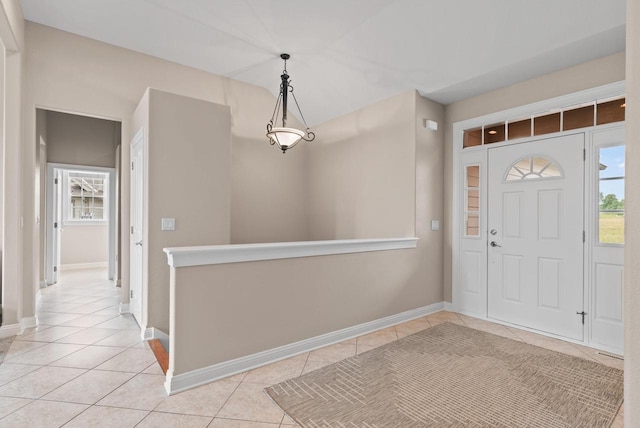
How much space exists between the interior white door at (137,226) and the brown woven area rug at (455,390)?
2081mm

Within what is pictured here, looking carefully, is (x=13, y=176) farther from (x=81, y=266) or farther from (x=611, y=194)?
(x=611, y=194)

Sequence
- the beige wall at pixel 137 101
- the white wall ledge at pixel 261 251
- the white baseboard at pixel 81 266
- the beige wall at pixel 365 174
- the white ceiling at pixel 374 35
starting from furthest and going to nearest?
the white baseboard at pixel 81 266, the beige wall at pixel 365 174, the beige wall at pixel 137 101, the white ceiling at pixel 374 35, the white wall ledge at pixel 261 251

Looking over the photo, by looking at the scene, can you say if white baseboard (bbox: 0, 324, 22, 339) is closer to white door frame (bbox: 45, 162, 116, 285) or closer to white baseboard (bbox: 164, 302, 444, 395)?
white baseboard (bbox: 164, 302, 444, 395)

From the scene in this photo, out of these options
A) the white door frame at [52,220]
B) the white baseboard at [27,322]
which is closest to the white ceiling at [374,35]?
the white door frame at [52,220]

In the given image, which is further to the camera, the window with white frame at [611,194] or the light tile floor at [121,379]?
the window with white frame at [611,194]

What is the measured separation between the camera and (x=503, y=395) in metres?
2.28

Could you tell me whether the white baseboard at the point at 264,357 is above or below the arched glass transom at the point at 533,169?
below

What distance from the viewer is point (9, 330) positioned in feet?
10.7

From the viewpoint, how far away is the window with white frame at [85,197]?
290 inches

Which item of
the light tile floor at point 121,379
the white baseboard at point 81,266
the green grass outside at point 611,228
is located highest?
the green grass outside at point 611,228

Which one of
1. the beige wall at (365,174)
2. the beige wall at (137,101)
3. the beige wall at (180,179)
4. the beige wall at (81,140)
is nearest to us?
Answer: the beige wall at (180,179)

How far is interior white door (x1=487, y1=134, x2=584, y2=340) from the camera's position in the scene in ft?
10.8

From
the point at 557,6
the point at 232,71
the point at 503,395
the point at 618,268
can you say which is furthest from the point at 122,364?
the point at 557,6

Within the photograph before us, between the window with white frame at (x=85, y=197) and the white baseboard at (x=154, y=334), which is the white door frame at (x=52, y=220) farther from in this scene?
the white baseboard at (x=154, y=334)
